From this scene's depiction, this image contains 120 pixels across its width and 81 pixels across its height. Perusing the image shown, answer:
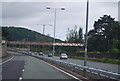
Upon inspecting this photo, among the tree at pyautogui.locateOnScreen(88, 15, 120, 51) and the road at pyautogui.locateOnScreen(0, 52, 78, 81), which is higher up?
the tree at pyautogui.locateOnScreen(88, 15, 120, 51)

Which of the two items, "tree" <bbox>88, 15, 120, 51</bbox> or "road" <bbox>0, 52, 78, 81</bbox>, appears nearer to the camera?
"road" <bbox>0, 52, 78, 81</bbox>

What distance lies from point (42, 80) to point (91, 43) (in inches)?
3494

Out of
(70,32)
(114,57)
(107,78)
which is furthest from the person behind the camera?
(70,32)

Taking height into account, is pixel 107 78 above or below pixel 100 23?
below

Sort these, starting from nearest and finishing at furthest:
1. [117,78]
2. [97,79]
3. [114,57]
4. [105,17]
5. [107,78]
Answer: [117,78], [107,78], [97,79], [114,57], [105,17]

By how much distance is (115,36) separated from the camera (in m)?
93.8

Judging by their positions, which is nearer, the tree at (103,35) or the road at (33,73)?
the road at (33,73)

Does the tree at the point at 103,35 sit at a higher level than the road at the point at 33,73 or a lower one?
higher

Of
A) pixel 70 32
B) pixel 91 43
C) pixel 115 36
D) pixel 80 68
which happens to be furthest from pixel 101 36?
pixel 80 68

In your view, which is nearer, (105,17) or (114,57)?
(114,57)

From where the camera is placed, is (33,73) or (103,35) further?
(103,35)

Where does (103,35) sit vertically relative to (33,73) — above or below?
above

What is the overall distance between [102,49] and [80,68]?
80145 mm

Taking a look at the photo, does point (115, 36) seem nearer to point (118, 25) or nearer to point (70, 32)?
point (118, 25)
